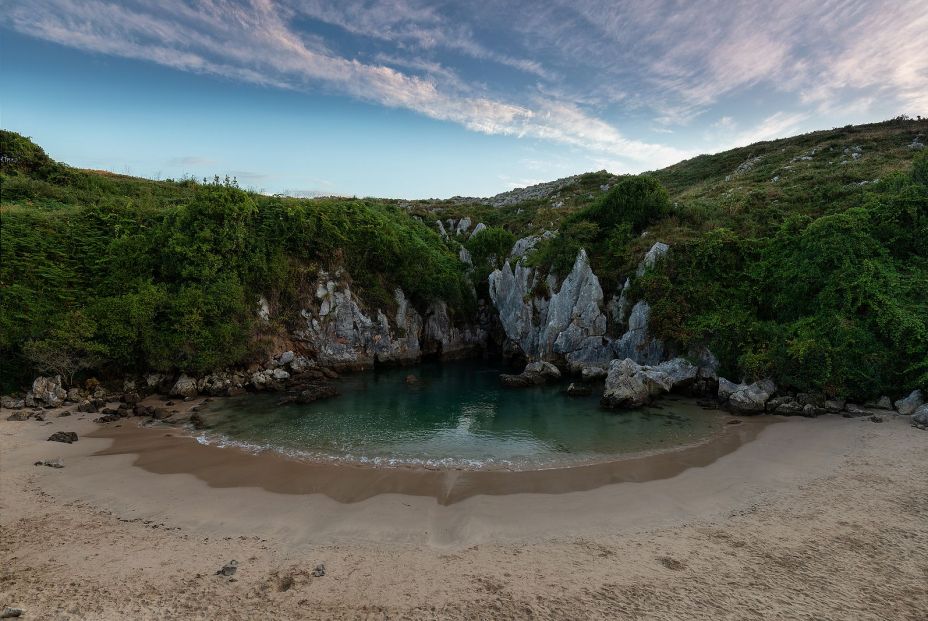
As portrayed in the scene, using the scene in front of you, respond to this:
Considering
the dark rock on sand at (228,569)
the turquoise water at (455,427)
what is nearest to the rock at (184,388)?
the turquoise water at (455,427)

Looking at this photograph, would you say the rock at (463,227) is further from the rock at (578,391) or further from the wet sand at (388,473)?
the wet sand at (388,473)

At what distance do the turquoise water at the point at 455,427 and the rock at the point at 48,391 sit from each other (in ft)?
29.4

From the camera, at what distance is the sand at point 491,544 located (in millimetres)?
9141

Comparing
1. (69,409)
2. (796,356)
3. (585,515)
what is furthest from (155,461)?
(796,356)

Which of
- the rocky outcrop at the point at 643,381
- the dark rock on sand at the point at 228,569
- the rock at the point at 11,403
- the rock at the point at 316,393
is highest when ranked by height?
the rocky outcrop at the point at 643,381

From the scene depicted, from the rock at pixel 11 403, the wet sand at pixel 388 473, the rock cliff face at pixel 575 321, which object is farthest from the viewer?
the rock cliff face at pixel 575 321

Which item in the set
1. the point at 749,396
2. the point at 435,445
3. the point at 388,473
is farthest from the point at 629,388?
the point at 388,473

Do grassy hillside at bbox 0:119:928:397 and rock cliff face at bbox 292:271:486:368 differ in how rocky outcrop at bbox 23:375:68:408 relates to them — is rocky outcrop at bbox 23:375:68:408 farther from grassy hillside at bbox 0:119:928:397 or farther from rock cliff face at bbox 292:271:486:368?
rock cliff face at bbox 292:271:486:368

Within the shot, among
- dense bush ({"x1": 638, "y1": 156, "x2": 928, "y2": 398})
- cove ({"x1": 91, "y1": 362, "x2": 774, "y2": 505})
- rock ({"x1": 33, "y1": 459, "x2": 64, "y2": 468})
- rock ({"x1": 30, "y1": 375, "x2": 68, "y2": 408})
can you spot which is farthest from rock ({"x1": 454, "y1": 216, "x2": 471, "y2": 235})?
rock ({"x1": 33, "y1": 459, "x2": 64, "y2": 468})

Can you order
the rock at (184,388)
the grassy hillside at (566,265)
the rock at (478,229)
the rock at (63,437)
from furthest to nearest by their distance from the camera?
the rock at (478,229) → the rock at (184,388) → the grassy hillside at (566,265) → the rock at (63,437)

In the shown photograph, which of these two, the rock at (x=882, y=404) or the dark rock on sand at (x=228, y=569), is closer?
the dark rock on sand at (x=228, y=569)

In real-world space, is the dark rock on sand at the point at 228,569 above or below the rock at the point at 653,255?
below

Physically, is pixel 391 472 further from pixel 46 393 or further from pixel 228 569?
pixel 46 393

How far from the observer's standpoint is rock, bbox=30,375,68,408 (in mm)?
24719
